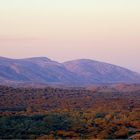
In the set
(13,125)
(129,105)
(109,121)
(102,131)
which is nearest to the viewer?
(102,131)

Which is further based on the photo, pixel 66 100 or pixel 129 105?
pixel 66 100

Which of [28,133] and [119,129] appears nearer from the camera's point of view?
[28,133]

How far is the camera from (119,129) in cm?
4341

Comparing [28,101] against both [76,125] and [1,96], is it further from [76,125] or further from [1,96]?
[76,125]

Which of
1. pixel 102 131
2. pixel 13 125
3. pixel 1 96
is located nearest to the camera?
pixel 102 131

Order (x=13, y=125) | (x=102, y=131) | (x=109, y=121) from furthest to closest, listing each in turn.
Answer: (x=109, y=121), (x=13, y=125), (x=102, y=131)

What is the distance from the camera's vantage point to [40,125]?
45.0m

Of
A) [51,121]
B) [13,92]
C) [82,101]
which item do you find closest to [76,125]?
[51,121]

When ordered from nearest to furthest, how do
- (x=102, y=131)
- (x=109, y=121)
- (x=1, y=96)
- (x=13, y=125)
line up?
1. (x=102, y=131)
2. (x=13, y=125)
3. (x=109, y=121)
4. (x=1, y=96)

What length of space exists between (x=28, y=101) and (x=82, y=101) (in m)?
8.47

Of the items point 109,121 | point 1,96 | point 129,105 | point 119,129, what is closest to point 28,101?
point 1,96

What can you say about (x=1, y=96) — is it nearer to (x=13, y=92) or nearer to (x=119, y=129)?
(x=13, y=92)

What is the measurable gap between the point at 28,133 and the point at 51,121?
7.20 metres

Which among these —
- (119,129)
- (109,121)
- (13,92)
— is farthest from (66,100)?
(119,129)
